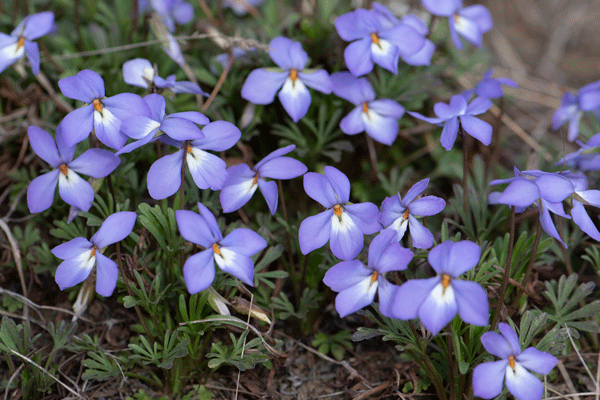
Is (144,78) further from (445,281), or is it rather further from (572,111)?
(572,111)

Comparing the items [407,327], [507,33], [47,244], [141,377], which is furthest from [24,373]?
[507,33]

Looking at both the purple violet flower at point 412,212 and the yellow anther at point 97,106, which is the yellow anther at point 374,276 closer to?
the purple violet flower at point 412,212

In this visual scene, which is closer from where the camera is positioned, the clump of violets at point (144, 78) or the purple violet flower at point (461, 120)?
the purple violet flower at point (461, 120)

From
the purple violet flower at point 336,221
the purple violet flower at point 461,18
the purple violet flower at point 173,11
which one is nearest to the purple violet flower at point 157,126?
the purple violet flower at point 336,221

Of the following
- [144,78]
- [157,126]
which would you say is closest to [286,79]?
[144,78]

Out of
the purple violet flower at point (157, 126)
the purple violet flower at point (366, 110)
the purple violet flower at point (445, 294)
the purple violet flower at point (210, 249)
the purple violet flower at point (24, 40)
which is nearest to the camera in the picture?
the purple violet flower at point (445, 294)

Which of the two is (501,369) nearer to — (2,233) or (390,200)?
(390,200)

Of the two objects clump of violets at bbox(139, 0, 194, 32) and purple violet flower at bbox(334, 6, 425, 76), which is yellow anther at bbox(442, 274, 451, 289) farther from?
clump of violets at bbox(139, 0, 194, 32)
